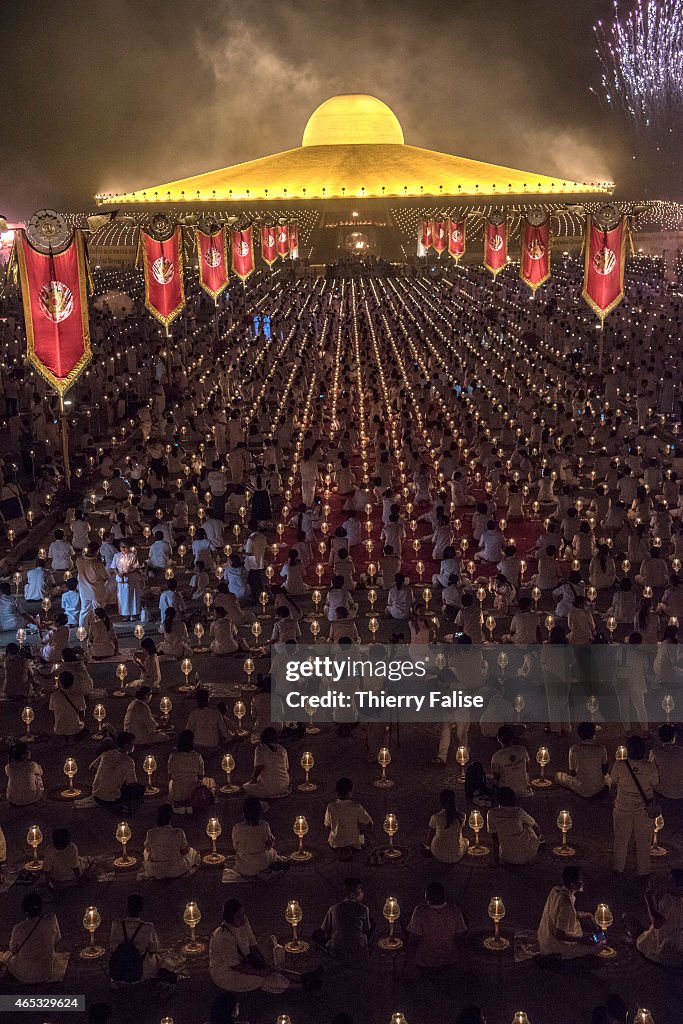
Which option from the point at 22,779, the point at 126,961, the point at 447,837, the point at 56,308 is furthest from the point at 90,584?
the point at 126,961

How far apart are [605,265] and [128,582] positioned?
58.6 ft

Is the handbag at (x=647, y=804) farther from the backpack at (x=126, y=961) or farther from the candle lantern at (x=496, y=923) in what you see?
the backpack at (x=126, y=961)

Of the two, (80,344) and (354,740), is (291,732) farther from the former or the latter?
(80,344)

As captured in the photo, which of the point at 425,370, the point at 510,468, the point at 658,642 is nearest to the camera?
the point at 658,642

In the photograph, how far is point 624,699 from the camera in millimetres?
12648

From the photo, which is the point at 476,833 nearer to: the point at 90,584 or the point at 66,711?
the point at 66,711

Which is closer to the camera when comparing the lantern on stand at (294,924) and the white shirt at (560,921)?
the white shirt at (560,921)

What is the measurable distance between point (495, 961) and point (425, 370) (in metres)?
27.7

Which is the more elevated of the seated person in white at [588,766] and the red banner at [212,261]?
the red banner at [212,261]

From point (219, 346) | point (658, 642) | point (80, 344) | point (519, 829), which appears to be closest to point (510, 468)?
point (80, 344)

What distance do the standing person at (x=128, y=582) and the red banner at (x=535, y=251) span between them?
25602 mm

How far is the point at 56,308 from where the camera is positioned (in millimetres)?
21531

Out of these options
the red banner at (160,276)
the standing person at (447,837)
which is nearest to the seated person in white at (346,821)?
the standing person at (447,837)

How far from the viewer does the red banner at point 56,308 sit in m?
21.3
